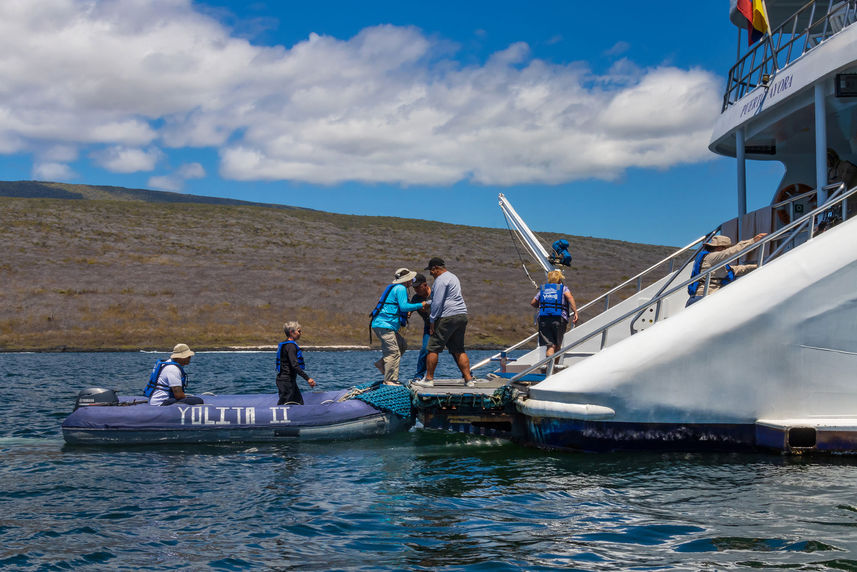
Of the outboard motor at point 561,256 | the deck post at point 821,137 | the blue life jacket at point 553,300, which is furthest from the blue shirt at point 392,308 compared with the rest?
the deck post at point 821,137

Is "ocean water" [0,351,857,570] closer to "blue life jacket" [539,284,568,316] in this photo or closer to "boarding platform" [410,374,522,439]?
"boarding platform" [410,374,522,439]

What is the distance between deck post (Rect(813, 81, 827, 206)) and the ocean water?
4282mm

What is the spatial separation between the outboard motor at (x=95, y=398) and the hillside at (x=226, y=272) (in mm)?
38990

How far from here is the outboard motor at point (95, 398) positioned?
1348cm

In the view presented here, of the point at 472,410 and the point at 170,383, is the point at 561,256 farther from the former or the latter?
the point at 170,383

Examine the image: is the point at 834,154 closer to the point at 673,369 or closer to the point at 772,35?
the point at 772,35

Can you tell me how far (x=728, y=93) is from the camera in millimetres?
15945

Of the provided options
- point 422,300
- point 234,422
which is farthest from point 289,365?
point 422,300

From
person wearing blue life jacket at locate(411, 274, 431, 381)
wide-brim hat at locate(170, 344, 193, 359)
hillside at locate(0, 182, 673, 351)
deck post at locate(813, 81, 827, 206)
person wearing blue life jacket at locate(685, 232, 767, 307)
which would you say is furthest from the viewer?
hillside at locate(0, 182, 673, 351)

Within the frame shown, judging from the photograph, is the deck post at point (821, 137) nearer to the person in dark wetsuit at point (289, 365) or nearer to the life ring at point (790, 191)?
the life ring at point (790, 191)

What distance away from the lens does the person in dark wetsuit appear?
512 inches

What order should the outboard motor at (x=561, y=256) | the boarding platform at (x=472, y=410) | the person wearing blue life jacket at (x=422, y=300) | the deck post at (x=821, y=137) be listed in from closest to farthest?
the boarding platform at (x=472, y=410), the deck post at (x=821, y=137), the person wearing blue life jacket at (x=422, y=300), the outboard motor at (x=561, y=256)

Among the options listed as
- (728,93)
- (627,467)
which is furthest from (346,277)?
(627,467)

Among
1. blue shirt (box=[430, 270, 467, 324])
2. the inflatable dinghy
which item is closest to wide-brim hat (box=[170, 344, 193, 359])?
the inflatable dinghy
